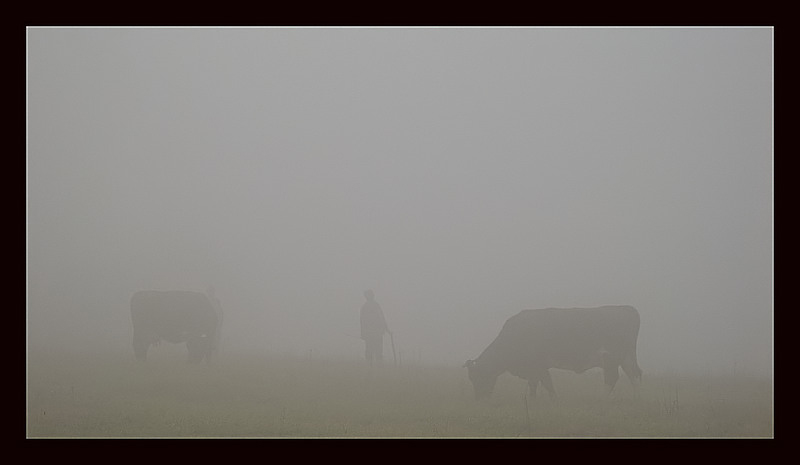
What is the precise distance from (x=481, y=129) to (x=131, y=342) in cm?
543

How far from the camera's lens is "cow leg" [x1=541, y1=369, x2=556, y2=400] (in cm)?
1333

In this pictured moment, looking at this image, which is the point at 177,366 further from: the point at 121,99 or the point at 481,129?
the point at 481,129

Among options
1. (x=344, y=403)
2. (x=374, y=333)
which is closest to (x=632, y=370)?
(x=374, y=333)

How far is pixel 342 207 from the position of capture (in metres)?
13.7

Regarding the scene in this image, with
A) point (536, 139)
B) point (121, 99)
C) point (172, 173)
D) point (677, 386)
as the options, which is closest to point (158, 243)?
point (172, 173)

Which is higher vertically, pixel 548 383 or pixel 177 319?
pixel 177 319

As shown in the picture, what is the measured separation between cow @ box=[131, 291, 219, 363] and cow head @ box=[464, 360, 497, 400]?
3.36m

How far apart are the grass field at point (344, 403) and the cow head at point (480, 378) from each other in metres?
0.10

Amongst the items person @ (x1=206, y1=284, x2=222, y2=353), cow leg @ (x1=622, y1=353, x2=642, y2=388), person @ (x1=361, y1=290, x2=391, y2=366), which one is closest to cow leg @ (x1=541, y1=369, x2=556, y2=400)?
cow leg @ (x1=622, y1=353, x2=642, y2=388)

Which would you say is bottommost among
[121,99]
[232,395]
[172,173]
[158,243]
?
[232,395]

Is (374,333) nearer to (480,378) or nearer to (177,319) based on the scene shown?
(480,378)

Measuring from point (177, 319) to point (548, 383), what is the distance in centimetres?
493

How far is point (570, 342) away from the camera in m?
13.5

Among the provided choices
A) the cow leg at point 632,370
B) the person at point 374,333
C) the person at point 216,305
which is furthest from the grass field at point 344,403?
the person at point 216,305
